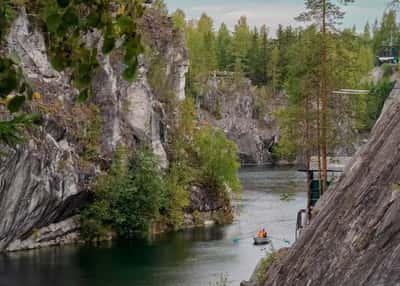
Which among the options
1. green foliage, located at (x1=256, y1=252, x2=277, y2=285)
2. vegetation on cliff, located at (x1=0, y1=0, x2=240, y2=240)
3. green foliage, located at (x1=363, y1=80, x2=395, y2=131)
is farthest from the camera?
green foliage, located at (x1=363, y1=80, x2=395, y2=131)

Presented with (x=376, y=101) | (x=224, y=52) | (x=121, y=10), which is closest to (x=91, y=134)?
Result: (x=376, y=101)

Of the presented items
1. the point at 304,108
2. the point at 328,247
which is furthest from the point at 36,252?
the point at 328,247

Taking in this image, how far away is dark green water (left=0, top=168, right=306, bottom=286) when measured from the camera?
106 ft

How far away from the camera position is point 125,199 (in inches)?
1923

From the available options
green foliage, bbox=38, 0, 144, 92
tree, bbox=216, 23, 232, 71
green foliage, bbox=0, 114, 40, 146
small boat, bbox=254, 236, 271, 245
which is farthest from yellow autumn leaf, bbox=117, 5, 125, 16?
tree, bbox=216, 23, 232, 71

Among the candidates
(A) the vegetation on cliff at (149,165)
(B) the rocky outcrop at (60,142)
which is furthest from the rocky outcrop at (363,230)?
(B) the rocky outcrop at (60,142)

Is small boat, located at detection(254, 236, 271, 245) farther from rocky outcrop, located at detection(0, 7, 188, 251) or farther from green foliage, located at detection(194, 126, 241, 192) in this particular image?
green foliage, located at detection(194, 126, 241, 192)

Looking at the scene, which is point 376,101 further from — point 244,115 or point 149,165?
point 244,115

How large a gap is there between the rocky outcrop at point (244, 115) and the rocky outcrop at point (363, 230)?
3405 inches

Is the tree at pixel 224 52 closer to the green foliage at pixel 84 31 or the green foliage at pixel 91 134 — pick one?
the green foliage at pixel 91 134

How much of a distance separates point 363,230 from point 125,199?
39182 millimetres

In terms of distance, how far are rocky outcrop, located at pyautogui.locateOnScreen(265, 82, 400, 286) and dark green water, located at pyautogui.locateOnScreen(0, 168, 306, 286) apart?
17.6 m

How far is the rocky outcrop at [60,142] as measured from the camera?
4116cm

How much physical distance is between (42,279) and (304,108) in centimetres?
1187
